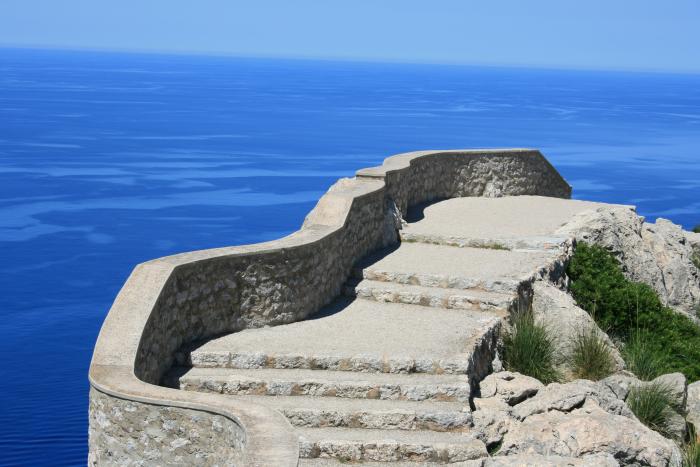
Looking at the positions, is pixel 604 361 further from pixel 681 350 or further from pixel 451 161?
pixel 451 161

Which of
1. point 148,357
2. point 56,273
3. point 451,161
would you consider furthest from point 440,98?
point 148,357

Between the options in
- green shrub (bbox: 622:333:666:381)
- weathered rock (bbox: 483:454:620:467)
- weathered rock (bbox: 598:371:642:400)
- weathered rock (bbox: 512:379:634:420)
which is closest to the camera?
weathered rock (bbox: 483:454:620:467)

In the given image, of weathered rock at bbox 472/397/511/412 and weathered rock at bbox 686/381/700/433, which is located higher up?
weathered rock at bbox 472/397/511/412

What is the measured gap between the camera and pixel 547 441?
10.1 meters

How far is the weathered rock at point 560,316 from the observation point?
13797 mm

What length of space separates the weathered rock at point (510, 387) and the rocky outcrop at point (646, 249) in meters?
6.12

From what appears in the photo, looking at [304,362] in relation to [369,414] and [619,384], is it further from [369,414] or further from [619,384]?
[619,384]

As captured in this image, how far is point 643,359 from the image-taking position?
47.5ft

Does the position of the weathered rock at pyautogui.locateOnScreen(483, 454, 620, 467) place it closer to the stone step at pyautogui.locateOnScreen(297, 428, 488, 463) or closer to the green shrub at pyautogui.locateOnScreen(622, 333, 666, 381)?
the stone step at pyautogui.locateOnScreen(297, 428, 488, 463)

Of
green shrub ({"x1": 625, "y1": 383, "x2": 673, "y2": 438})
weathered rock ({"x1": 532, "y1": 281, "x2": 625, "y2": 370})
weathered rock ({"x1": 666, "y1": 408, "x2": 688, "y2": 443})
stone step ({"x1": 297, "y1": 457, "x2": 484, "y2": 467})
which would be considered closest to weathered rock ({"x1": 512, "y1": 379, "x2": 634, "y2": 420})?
green shrub ({"x1": 625, "y1": 383, "x2": 673, "y2": 438})

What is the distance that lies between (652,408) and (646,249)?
24.9 feet

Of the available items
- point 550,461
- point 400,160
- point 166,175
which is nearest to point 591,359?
point 550,461

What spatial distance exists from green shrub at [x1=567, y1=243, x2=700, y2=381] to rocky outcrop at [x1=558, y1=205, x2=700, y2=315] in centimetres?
87

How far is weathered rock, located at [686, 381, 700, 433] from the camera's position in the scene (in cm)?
1305
